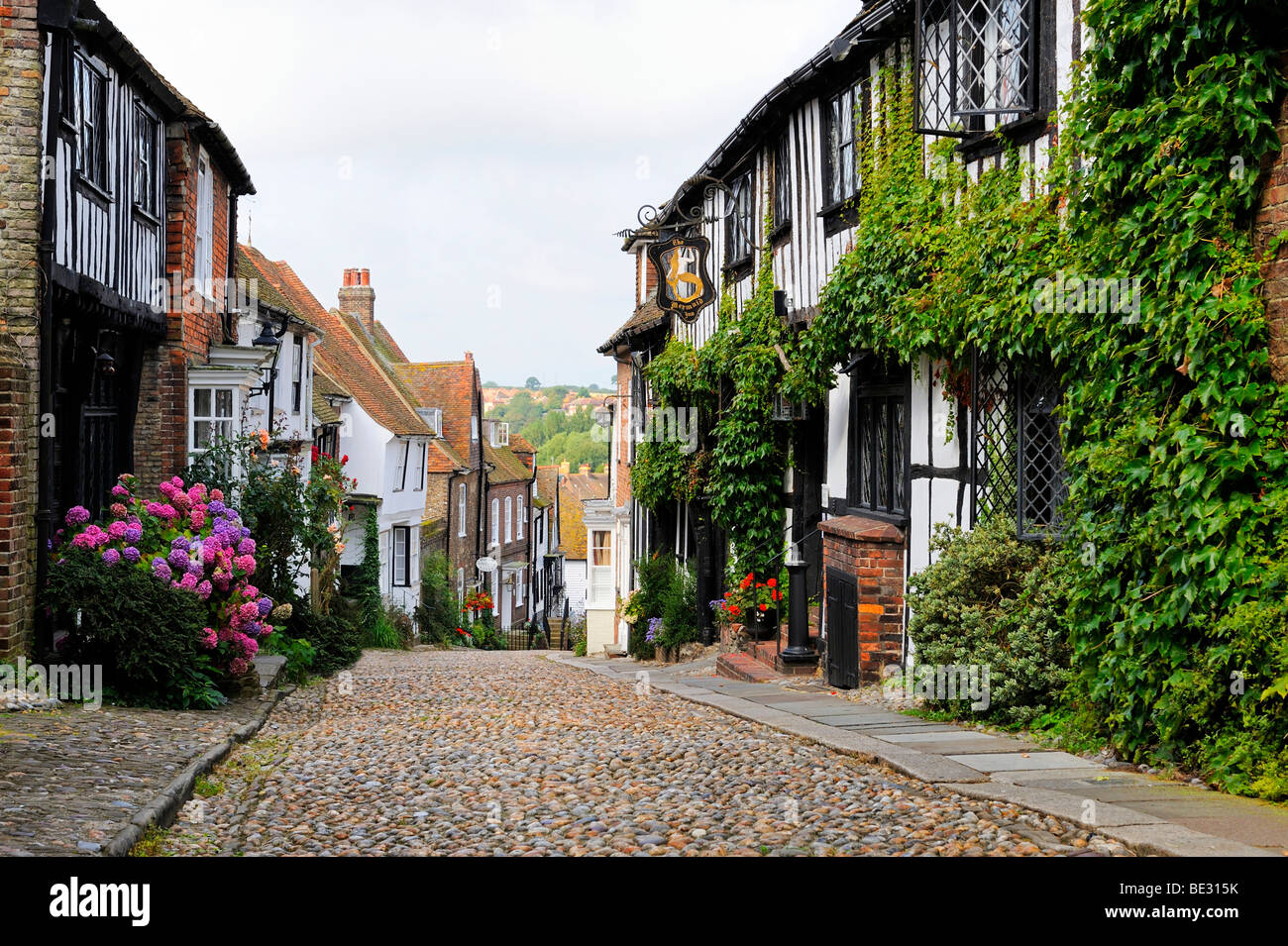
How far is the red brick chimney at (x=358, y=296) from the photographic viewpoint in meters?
37.3

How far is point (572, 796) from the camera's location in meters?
6.63

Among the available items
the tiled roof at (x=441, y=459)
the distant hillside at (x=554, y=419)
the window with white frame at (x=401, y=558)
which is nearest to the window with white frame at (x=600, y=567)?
the window with white frame at (x=401, y=558)

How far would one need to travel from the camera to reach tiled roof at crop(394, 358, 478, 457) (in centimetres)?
3941

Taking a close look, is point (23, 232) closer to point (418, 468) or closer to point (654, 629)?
point (654, 629)

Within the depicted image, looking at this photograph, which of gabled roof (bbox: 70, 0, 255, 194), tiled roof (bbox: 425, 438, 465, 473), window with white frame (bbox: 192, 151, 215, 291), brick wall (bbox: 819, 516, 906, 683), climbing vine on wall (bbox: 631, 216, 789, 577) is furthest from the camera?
tiled roof (bbox: 425, 438, 465, 473)

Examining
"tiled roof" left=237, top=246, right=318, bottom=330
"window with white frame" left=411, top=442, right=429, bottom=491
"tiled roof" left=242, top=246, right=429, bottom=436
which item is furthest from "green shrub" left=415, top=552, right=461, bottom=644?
"tiled roof" left=237, top=246, right=318, bottom=330

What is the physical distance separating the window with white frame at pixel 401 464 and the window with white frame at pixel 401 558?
1222 mm

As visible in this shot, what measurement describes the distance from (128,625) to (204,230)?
23.7ft

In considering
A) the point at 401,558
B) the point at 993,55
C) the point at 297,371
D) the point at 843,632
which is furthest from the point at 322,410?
the point at 993,55

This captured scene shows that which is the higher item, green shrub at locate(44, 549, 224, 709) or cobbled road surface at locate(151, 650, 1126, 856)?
green shrub at locate(44, 549, 224, 709)

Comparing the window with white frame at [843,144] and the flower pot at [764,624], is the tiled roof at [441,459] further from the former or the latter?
the window with white frame at [843,144]

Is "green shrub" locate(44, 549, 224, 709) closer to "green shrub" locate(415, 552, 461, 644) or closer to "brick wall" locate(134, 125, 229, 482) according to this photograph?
"brick wall" locate(134, 125, 229, 482)

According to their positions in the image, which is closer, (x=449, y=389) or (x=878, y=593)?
(x=878, y=593)

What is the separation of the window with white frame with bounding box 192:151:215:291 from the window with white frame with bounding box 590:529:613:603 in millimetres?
15443
